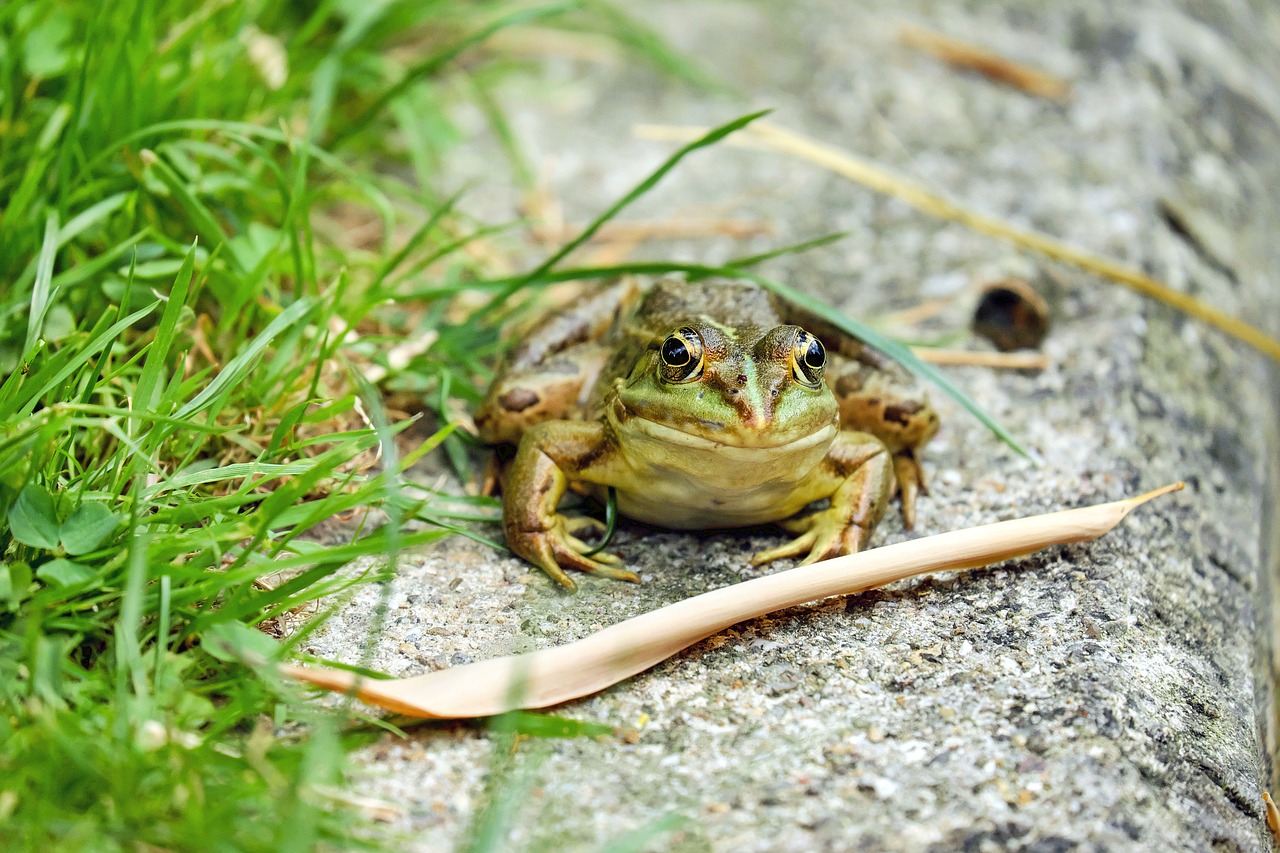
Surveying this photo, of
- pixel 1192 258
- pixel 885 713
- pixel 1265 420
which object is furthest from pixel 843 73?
pixel 885 713

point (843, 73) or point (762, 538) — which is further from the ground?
point (843, 73)

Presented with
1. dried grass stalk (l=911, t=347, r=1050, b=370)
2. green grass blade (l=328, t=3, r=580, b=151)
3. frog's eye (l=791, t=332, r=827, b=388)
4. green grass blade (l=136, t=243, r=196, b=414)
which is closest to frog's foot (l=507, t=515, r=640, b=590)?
frog's eye (l=791, t=332, r=827, b=388)

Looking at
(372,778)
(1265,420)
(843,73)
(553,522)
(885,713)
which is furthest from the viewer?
(843,73)

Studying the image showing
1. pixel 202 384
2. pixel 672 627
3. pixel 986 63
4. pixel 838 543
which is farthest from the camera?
pixel 986 63

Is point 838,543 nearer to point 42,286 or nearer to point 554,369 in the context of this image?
point 554,369

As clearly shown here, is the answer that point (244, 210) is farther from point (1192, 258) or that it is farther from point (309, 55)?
point (1192, 258)

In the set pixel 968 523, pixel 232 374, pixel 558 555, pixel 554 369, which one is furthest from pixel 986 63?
pixel 232 374

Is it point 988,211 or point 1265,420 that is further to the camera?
point 988,211

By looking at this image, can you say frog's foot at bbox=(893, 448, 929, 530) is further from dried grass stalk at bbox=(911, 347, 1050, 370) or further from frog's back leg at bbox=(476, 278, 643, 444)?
frog's back leg at bbox=(476, 278, 643, 444)
